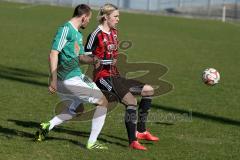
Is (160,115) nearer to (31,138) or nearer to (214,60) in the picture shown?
(31,138)

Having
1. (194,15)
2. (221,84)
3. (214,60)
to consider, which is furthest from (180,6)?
(221,84)

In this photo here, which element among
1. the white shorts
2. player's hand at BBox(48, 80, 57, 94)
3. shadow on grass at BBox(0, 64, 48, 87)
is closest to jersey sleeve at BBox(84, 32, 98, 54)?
the white shorts

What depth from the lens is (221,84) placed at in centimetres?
1820

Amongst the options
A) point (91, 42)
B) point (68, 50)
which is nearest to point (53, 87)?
point (68, 50)

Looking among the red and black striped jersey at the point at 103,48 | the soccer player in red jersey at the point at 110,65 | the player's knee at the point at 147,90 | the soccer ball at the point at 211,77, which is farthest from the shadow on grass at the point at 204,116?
the red and black striped jersey at the point at 103,48

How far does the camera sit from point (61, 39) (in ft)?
29.1

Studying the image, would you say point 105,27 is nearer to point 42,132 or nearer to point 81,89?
point 81,89

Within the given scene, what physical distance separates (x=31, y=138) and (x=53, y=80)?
1.28 m

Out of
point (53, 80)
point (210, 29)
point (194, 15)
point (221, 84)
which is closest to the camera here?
point (53, 80)

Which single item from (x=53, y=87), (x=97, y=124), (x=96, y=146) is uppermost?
(x=53, y=87)

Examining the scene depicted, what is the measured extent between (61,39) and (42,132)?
57.6 inches

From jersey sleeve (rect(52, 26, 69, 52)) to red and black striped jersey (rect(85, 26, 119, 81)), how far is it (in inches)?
19.6

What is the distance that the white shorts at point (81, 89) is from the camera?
9133mm

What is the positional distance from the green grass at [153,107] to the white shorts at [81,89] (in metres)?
0.74
